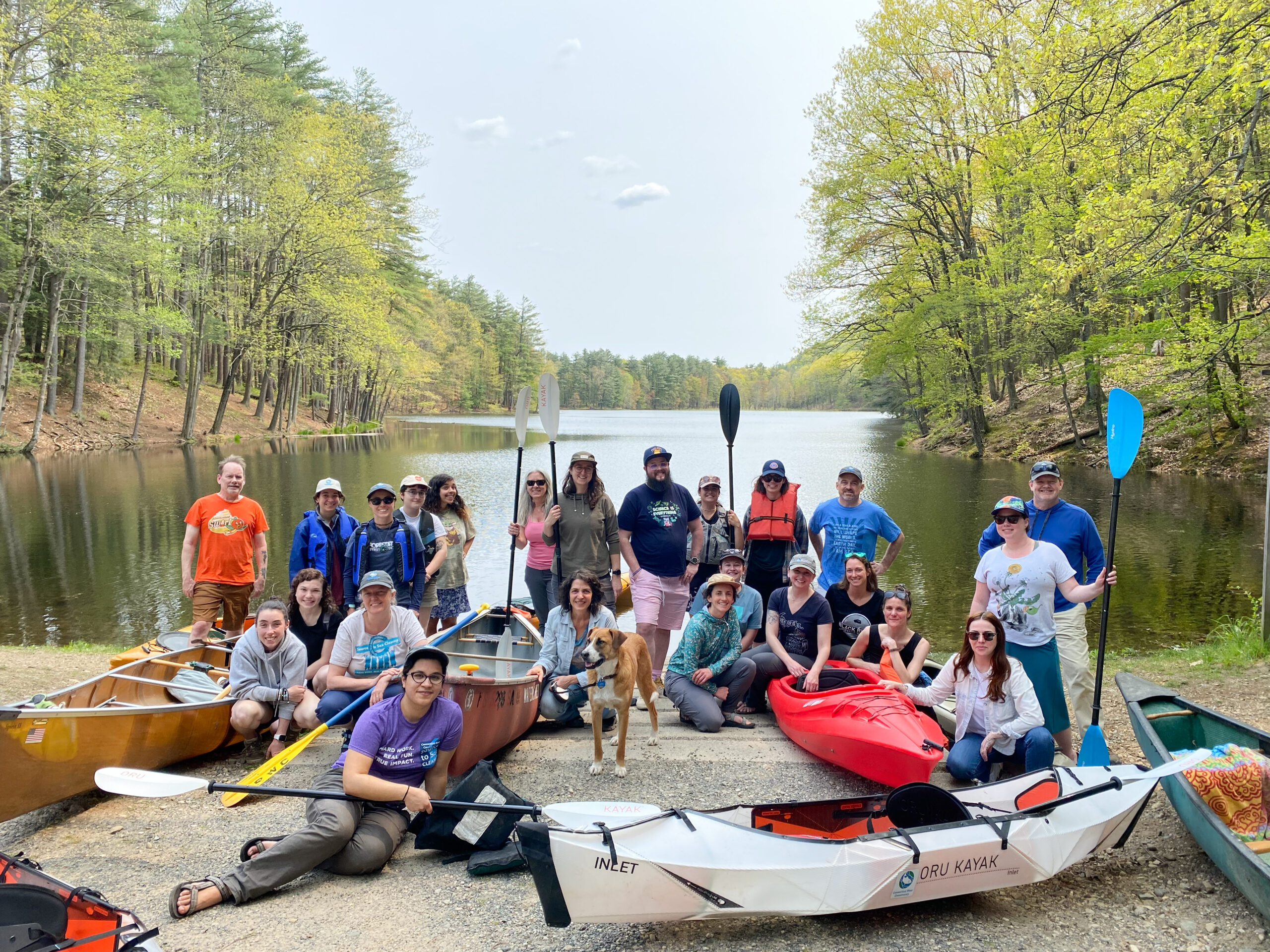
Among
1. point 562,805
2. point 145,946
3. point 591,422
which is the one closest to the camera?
point 145,946

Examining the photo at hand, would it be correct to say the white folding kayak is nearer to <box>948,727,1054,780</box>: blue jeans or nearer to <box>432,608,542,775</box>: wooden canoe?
<box>948,727,1054,780</box>: blue jeans

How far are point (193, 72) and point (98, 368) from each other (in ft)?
41.0

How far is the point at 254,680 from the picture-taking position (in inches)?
210

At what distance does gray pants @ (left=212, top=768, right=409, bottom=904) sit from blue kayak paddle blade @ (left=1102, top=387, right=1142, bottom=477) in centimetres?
509

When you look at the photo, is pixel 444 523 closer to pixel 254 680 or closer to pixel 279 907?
pixel 254 680

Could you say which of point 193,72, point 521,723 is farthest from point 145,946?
point 193,72

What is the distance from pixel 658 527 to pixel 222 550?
12.4 ft

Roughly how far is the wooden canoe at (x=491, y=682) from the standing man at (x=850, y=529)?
256cm

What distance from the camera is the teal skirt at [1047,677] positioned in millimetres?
4719

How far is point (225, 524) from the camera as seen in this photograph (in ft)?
22.1

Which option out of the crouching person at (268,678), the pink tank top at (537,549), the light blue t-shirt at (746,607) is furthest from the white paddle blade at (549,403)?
the crouching person at (268,678)

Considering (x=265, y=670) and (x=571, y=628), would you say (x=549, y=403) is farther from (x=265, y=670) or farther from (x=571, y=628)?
(x=265, y=670)

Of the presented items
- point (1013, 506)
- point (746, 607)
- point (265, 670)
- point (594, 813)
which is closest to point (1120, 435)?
point (1013, 506)

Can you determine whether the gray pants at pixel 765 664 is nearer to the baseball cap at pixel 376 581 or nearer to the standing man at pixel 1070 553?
the standing man at pixel 1070 553
